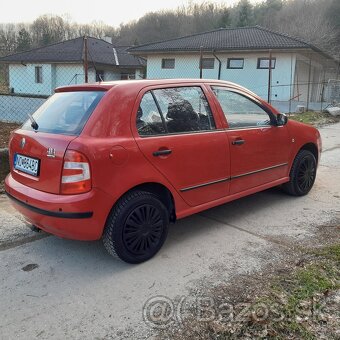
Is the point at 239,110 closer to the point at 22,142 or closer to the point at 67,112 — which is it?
the point at 67,112

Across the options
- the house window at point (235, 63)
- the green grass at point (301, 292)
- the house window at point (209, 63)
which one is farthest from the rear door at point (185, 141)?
the house window at point (209, 63)

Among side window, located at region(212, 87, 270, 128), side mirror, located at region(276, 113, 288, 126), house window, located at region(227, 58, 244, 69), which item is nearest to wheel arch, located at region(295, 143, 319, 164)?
side mirror, located at region(276, 113, 288, 126)

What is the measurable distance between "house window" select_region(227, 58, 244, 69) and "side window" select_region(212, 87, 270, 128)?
21.9 m

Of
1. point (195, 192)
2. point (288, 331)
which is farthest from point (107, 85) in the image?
point (288, 331)

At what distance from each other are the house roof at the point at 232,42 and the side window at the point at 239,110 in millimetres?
19697

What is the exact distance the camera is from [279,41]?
939 inches

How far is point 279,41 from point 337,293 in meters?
23.5

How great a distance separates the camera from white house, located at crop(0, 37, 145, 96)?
28934 mm

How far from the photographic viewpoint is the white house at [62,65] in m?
28.9

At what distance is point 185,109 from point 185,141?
36cm

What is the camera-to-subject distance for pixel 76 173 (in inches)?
117

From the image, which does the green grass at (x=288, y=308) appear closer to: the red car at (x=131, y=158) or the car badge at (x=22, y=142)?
the red car at (x=131, y=158)

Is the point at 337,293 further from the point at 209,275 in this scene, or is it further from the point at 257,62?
the point at 257,62

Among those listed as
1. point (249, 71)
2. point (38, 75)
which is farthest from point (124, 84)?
point (38, 75)
